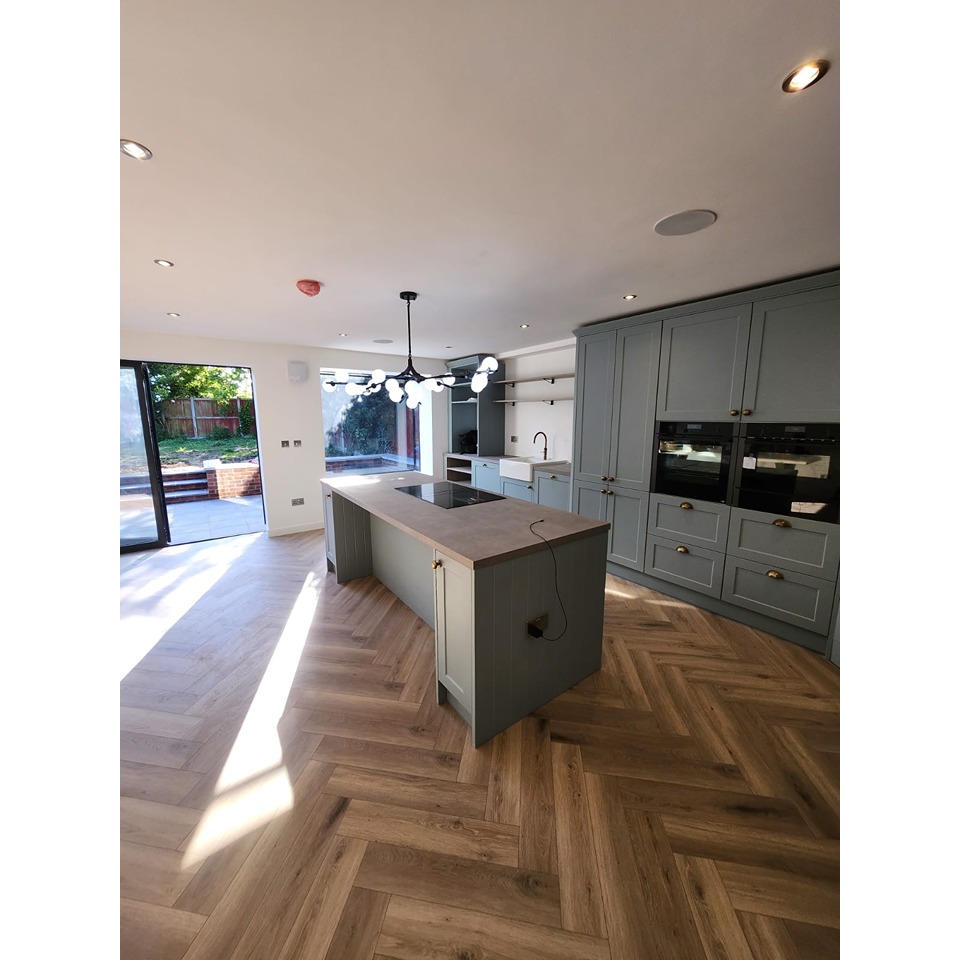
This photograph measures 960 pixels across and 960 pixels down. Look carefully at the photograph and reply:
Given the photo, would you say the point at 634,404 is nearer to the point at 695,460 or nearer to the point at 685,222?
the point at 695,460

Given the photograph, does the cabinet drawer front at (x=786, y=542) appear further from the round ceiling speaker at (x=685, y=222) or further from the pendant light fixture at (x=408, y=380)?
the pendant light fixture at (x=408, y=380)

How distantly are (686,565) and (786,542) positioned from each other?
0.71m

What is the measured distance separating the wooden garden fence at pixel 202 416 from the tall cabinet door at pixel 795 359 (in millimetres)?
5016

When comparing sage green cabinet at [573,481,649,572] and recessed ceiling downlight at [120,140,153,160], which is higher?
recessed ceiling downlight at [120,140,153,160]

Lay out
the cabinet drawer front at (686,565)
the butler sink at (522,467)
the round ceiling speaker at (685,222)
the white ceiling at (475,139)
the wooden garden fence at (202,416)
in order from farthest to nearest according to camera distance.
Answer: the wooden garden fence at (202,416) < the butler sink at (522,467) < the cabinet drawer front at (686,565) < the round ceiling speaker at (685,222) < the white ceiling at (475,139)

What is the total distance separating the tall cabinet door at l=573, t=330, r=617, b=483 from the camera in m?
3.53

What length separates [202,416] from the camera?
16.8ft

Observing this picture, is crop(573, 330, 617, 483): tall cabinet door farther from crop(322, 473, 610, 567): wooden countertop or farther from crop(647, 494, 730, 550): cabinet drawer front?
crop(322, 473, 610, 567): wooden countertop

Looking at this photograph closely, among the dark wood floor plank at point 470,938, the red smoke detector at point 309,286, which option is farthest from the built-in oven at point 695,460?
the red smoke detector at point 309,286

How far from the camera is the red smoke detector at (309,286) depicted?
256cm

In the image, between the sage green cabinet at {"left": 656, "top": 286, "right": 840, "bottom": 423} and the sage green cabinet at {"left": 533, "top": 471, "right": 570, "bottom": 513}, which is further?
the sage green cabinet at {"left": 533, "top": 471, "right": 570, "bottom": 513}

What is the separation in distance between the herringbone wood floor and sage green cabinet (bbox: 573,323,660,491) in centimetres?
151

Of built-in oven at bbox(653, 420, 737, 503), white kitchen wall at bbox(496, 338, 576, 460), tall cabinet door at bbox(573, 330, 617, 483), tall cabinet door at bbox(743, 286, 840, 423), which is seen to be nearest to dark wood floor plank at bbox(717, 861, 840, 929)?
built-in oven at bbox(653, 420, 737, 503)
